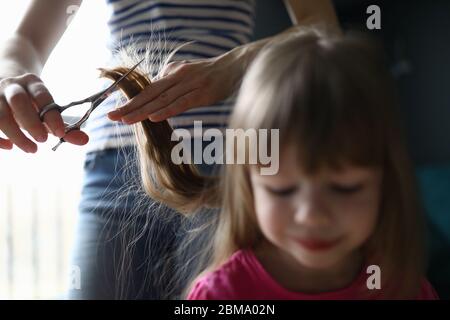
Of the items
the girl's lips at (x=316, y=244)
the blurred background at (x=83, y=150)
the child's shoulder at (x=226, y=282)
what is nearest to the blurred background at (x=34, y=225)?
the blurred background at (x=83, y=150)

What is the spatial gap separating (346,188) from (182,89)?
197 millimetres

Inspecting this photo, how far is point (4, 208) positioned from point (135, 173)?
3.78 ft

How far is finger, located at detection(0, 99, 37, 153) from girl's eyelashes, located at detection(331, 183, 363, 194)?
0.32m

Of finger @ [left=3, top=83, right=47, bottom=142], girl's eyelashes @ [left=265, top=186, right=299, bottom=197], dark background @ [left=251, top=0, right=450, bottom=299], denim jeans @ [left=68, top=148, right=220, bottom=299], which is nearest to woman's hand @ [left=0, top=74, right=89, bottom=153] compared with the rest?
finger @ [left=3, top=83, right=47, bottom=142]

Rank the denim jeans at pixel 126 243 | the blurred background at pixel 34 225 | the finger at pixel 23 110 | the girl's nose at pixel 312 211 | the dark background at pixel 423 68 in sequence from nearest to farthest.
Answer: the girl's nose at pixel 312 211, the finger at pixel 23 110, the denim jeans at pixel 126 243, the blurred background at pixel 34 225, the dark background at pixel 423 68

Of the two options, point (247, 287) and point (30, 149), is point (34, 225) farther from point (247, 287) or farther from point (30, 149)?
point (247, 287)

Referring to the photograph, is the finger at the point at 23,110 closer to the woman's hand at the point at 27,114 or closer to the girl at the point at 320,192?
the woman's hand at the point at 27,114

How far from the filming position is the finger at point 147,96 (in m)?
0.61

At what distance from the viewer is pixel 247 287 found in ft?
1.91

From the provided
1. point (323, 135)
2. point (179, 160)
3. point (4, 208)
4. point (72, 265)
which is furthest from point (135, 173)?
point (4, 208)

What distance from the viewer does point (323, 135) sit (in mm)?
490

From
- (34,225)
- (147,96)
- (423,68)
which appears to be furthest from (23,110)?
(423,68)

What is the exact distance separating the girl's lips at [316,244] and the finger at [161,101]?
19 cm
